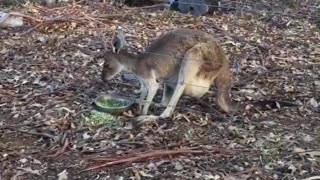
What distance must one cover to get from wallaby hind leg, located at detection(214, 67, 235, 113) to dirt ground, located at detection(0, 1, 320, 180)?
105 mm

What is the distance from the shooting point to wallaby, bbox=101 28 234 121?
18.1 ft

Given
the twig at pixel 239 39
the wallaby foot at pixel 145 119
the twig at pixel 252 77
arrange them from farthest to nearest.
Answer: the twig at pixel 239 39 → the twig at pixel 252 77 → the wallaby foot at pixel 145 119

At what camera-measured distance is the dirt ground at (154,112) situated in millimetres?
4852

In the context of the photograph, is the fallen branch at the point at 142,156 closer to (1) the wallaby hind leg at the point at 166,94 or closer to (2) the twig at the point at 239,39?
(1) the wallaby hind leg at the point at 166,94

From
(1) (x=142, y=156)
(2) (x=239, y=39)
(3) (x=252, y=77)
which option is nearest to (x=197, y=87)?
(1) (x=142, y=156)

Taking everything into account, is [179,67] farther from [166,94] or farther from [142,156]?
[142,156]

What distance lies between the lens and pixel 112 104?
579 cm

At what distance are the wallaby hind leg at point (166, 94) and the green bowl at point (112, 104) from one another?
29cm

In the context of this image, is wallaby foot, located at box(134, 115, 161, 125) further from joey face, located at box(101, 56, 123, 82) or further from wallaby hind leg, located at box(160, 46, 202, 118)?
joey face, located at box(101, 56, 123, 82)

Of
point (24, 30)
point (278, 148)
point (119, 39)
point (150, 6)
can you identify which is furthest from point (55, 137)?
point (150, 6)

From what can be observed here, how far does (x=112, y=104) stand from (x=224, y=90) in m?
1.02

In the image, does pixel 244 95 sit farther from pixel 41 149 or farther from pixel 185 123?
pixel 41 149

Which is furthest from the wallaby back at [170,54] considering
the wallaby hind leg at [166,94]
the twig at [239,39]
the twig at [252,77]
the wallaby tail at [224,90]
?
the twig at [239,39]

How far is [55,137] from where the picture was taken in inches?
209
